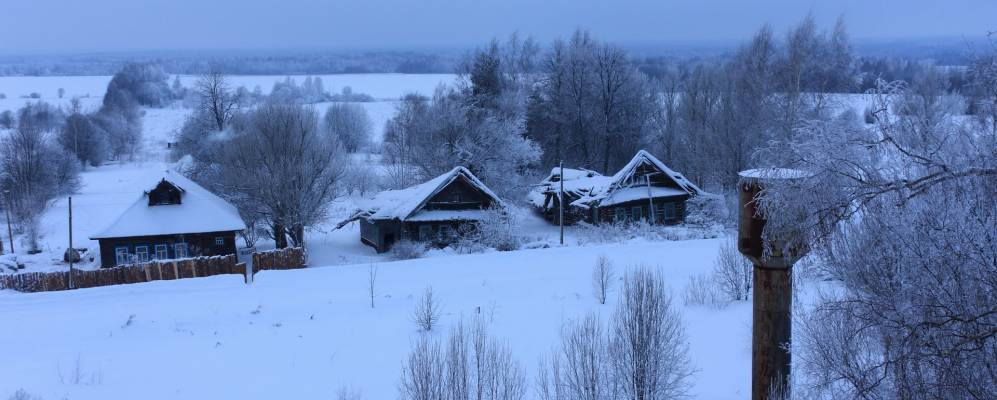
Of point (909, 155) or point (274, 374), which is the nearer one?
point (909, 155)

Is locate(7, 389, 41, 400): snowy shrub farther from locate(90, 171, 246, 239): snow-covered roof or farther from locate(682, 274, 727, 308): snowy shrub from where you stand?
locate(90, 171, 246, 239): snow-covered roof

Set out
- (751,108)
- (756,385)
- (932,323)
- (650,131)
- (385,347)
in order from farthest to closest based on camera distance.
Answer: (650,131) → (751,108) → (385,347) → (756,385) → (932,323)

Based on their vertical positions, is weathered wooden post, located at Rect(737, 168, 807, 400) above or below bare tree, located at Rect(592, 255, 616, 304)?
above

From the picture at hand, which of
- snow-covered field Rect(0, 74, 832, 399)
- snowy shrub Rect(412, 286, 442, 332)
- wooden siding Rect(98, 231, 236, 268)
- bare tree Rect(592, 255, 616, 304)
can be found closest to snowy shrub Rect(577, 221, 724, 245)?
snow-covered field Rect(0, 74, 832, 399)

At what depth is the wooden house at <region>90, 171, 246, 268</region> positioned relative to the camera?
86.7ft

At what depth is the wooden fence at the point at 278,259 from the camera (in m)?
22.2

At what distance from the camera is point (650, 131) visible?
4872cm

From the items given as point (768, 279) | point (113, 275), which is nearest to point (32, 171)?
point (113, 275)

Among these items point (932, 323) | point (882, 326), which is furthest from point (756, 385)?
point (932, 323)

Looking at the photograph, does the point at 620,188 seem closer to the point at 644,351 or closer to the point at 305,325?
the point at 305,325

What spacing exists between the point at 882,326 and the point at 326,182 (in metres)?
28.1

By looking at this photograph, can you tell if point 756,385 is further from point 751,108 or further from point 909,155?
point 751,108

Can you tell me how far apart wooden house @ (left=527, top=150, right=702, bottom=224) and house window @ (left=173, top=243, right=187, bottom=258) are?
15.8 metres

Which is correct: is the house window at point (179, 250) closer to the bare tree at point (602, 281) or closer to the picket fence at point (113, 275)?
the picket fence at point (113, 275)
